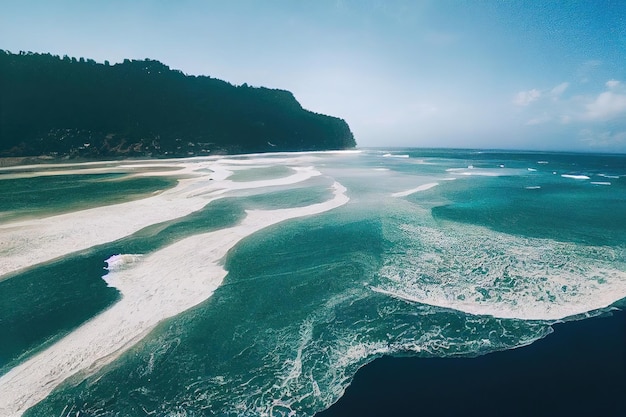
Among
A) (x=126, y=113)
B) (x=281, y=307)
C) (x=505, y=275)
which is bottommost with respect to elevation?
(x=281, y=307)

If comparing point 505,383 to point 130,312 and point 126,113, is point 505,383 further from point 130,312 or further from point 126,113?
point 126,113

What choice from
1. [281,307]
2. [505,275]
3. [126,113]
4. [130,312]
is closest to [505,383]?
[505,275]

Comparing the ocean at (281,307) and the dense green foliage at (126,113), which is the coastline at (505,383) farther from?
the dense green foliage at (126,113)

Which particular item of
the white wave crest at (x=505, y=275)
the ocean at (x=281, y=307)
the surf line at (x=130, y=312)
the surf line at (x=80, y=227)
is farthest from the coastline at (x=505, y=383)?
the surf line at (x=80, y=227)

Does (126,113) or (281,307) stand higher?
(126,113)

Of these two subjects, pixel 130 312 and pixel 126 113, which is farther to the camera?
pixel 126 113
